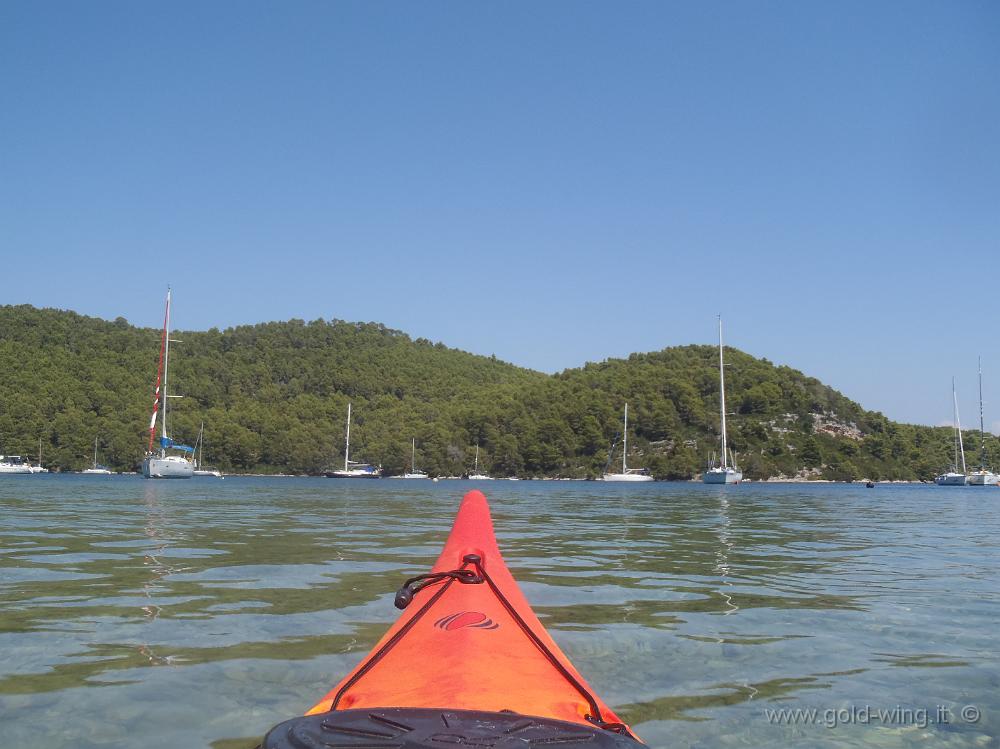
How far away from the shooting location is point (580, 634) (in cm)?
768

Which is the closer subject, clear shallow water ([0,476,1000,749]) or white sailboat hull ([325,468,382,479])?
clear shallow water ([0,476,1000,749])

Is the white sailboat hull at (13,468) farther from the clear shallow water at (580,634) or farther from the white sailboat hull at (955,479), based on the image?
the white sailboat hull at (955,479)

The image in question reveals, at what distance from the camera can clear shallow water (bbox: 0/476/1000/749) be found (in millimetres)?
5223

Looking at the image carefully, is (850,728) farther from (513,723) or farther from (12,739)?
(12,739)

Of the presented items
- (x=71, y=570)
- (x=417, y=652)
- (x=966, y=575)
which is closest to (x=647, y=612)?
(x=417, y=652)

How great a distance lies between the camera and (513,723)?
136 inches

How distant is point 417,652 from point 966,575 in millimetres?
11077

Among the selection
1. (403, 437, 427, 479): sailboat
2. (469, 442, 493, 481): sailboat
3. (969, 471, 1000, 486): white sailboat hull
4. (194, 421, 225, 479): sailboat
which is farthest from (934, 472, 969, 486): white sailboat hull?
(194, 421, 225, 479): sailboat

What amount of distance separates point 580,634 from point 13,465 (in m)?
112

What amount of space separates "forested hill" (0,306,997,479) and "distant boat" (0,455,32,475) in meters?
3.17

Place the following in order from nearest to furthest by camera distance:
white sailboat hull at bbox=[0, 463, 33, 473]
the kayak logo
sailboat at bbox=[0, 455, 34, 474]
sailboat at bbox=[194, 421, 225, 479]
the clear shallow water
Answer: the kayak logo, the clear shallow water, white sailboat hull at bbox=[0, 463, 33, 473], sailboat at bbox=[0, 455, 34, 474], sailboat at bbox=[194, 421, 225, 479]

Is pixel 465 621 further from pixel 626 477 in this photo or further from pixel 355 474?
pixel 355 474

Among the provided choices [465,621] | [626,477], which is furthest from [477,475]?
[465,621]

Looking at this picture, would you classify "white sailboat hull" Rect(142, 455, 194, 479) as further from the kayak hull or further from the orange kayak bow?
the kayak hull
